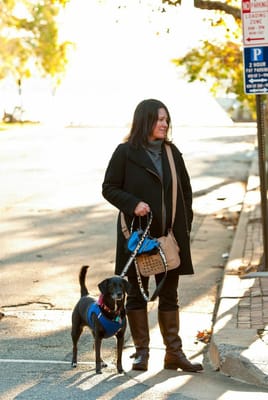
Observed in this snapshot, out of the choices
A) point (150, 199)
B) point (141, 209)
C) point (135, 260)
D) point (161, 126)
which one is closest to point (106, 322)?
point (135, 260)

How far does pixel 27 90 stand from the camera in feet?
273

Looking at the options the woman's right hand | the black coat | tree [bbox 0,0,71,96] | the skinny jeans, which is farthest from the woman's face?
tree [bbox 0,0,71,96]

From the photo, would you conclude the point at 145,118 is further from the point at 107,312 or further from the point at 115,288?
the point at 107,312

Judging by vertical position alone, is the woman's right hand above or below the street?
above

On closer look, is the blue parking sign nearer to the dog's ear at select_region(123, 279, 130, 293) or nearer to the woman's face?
the woman's face

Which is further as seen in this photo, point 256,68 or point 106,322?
point 256,68

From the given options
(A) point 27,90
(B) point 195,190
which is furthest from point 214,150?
(A) point 27,90

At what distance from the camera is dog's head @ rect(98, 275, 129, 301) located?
23.2 ft

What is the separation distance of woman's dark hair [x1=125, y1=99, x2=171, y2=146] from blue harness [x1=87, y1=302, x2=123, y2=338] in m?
1.18

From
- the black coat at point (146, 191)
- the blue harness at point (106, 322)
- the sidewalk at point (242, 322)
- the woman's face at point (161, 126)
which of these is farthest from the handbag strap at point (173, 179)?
the sidewalk at point (242, 322)

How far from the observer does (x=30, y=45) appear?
7175 cm

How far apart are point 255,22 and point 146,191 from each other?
3.72 meters

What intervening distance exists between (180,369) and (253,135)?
42.9 metres

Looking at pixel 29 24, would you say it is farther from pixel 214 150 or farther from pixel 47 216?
pixel 47 216
